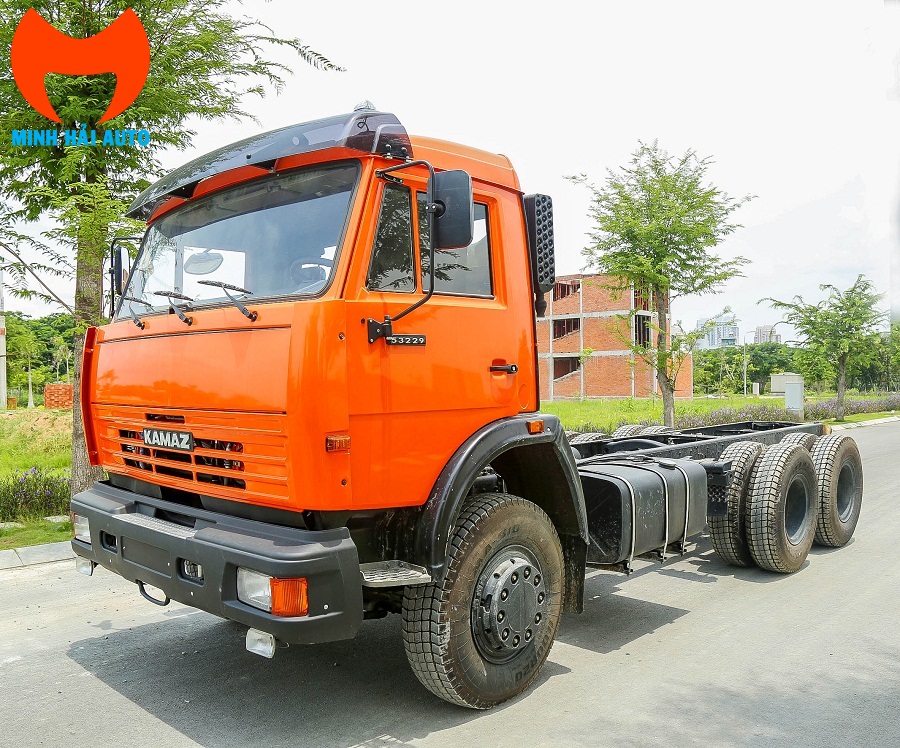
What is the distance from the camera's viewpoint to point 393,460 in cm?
343

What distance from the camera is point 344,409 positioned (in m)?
3.19

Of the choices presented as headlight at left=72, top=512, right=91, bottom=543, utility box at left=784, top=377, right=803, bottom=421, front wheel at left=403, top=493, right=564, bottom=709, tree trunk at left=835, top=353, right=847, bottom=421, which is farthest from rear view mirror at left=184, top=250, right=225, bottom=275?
tree trunk at left=835, top=353, right=847, bottom=421

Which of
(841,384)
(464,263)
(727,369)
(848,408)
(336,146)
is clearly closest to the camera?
(336,146)

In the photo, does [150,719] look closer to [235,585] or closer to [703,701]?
[235,585]

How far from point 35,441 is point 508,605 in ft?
45.6

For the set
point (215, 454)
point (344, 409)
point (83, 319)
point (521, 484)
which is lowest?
point (521, 484)

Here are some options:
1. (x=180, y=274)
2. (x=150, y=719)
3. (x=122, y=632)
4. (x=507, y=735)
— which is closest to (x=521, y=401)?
(x=507, y=735)

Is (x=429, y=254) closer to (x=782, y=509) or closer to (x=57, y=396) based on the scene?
(x=782, y=509)

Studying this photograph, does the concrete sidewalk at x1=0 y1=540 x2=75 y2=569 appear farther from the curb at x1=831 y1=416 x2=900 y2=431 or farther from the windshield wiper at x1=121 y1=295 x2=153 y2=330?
the curb at x1=831 y1=416 x2=900 y2=431

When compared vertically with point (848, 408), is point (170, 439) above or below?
above

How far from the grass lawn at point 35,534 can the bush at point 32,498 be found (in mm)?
298

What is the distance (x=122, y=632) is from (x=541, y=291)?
3415 mm

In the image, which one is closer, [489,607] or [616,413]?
[489,607]

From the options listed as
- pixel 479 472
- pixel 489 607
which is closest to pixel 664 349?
pixel 479 472
